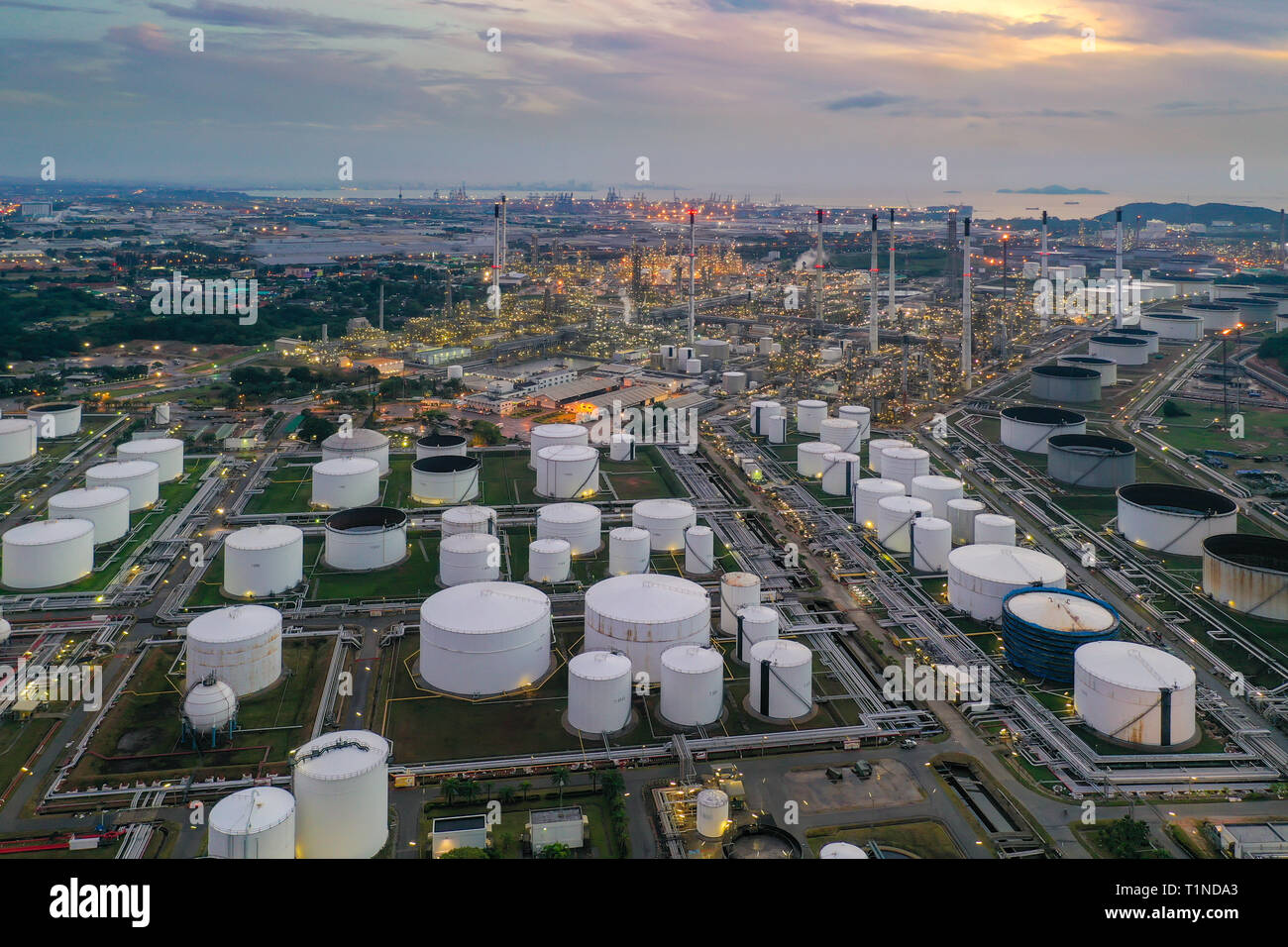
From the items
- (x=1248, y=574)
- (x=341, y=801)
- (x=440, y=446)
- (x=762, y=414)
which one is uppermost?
(x=762, y=414)

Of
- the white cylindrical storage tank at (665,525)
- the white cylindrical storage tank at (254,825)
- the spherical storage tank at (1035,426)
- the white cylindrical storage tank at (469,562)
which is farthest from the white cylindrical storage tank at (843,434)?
the white cylindrical storage tank at (254,825)

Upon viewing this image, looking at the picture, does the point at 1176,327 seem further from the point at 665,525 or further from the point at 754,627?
the point at 754,627

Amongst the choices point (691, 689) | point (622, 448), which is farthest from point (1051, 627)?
point (622, 448)

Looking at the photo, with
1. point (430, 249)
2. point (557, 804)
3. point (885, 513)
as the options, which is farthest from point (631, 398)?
point (430, 249)

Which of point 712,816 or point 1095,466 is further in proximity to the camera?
point 1095,466

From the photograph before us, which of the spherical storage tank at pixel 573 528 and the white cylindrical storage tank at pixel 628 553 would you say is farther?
the spherical storage tank at pixel 573 528

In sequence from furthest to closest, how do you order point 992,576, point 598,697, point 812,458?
point 812,458 → point 992,576 → point 598,697

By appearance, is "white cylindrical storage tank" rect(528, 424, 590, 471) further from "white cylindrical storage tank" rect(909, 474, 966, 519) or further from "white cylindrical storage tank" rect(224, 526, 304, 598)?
"white cylindrical storage tank" rect(909, 474, 966, 519)

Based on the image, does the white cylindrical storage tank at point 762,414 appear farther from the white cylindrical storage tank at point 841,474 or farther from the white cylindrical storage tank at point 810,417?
the white cylindrical storage tank at point 841,474

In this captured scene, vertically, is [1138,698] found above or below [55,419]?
below
